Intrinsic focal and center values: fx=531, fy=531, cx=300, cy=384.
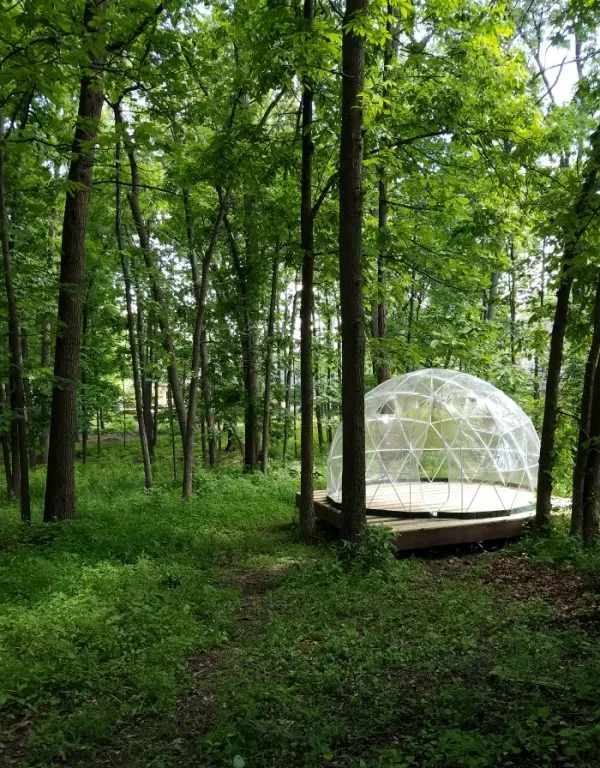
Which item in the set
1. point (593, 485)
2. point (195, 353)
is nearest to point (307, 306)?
point (195, 353)

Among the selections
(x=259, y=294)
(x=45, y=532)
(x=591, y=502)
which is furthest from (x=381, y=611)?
(x=259, y=294)

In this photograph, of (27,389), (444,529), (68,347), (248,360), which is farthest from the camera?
(248,360)

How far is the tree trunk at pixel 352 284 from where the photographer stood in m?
7.28

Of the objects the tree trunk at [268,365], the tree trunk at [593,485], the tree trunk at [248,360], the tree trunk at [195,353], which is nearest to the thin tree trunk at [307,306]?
the tree trunk at [195,353]

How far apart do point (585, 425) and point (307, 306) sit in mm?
4414

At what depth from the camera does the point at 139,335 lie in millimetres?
13289

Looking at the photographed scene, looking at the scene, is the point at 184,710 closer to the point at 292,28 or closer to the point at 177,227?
the point at 292,28

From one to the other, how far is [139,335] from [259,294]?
3.60 meters

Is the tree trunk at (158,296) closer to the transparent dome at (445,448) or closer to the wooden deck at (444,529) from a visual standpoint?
the transparent dome at (445,448)

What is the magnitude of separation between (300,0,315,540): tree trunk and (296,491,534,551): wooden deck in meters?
0.53

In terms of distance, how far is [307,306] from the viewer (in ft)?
28.5

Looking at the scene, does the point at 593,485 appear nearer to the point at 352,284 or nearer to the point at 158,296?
the point at 352,284

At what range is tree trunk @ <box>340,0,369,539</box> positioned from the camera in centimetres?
728

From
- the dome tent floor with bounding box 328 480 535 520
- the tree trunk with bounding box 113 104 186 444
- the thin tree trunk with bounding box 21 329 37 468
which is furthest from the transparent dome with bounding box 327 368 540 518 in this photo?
the thin tree trunk with bounding box 21 329 37 468
